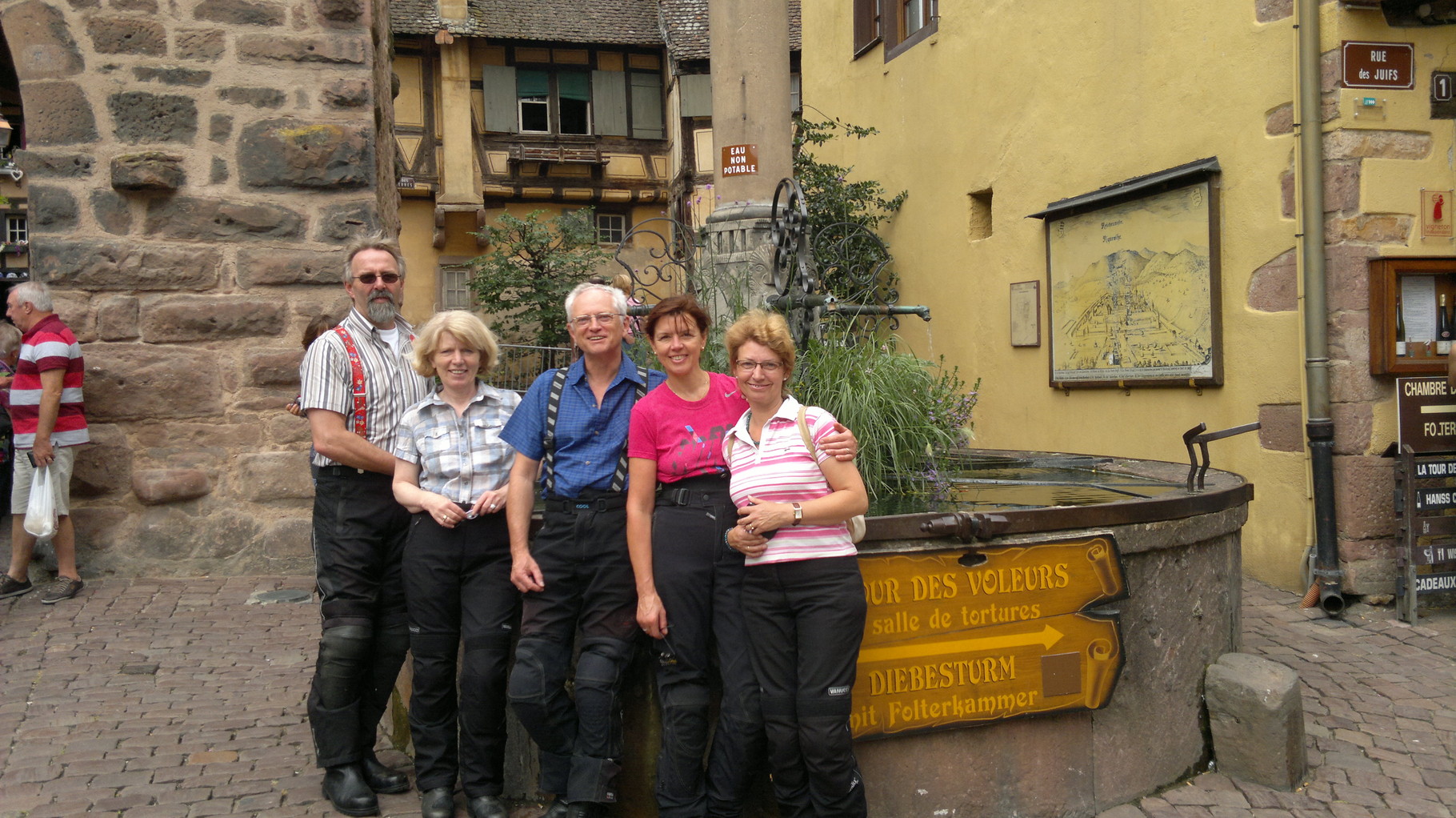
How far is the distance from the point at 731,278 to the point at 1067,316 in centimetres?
406

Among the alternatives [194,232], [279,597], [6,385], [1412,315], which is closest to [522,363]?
[6,385]

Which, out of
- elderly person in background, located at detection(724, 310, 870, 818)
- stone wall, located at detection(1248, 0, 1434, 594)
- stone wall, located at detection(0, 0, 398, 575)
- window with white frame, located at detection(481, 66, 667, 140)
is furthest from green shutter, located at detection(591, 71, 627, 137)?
elderly person in background, located at detection(724, 310, 870, 818)

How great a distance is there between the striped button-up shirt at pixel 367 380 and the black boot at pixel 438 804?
3.30ft

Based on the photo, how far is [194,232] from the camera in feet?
20.1

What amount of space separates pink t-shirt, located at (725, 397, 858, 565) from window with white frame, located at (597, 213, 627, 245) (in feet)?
65.7

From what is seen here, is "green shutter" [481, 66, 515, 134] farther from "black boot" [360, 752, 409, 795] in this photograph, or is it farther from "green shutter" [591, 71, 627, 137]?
"black boot" [360, 752, 409, 795]

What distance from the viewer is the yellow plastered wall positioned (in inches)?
249

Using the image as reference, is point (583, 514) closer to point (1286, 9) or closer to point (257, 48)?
point (257, 48)

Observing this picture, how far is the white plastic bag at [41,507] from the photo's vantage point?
5.54 meters

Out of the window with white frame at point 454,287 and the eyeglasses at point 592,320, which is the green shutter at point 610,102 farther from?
the eyeglasses at point 592,320

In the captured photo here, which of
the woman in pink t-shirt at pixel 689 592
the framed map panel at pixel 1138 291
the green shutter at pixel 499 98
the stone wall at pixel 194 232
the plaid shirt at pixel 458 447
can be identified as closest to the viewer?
the woman in pink t-shirt at pixel 689 592

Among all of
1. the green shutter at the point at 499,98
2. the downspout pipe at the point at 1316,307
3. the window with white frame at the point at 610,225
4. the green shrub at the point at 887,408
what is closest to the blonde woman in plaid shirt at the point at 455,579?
the green shrub at the point at 887,408

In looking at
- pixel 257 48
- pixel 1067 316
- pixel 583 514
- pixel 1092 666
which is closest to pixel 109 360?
pixel 257 48

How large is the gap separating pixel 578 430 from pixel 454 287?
20.2m
